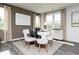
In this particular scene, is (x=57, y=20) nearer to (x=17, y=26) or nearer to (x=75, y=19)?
(x=75, y=19)

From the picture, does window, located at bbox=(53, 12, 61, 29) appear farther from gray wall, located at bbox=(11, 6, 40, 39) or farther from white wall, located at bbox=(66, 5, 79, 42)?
gray wall, located at bbox=(11, 6, 40, 39)

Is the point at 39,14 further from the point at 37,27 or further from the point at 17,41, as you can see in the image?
the point at 17,41

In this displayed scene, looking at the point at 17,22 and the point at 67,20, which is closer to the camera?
the point at 17,22

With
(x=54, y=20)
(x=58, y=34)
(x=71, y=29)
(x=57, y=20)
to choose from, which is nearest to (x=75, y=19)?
(x=71, y=29)

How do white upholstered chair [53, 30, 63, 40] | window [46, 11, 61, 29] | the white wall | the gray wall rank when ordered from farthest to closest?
white upholstered chair [53, 30, 63, 40]
window [46, 11, 61, 29]
the white wall
the gray wall

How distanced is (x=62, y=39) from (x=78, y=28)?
1.06m

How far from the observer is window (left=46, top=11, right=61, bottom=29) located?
14.4 feet

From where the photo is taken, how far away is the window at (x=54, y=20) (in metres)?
4.39

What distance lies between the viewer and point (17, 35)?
3869 millimetres

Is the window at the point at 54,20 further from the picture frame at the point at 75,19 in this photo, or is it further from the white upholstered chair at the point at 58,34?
the picture frame at the point at 75,19

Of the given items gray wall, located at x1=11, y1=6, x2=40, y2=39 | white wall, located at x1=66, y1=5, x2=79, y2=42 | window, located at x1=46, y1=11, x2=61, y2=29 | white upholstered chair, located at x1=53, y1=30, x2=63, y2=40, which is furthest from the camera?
white upholstered chair, located at x1=53, y1=30, x2=63, y2=40

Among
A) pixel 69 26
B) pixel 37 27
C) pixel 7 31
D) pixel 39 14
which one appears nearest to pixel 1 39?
pixel 7 31

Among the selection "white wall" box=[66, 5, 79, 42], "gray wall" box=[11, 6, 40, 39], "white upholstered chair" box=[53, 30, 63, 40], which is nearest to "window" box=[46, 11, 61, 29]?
"white upholstered chair" box=[53, 30, 63, 40]

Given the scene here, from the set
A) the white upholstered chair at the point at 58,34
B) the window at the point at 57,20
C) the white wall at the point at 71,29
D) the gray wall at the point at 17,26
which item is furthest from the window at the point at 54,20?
the gray wall at the point at 17,26
